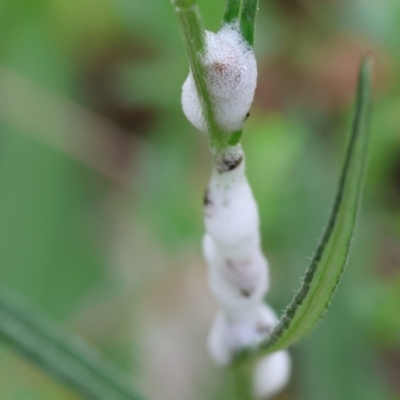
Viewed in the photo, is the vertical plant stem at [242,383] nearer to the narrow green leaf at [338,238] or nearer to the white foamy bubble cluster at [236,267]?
the white foamy bubble cluster at [236,267]

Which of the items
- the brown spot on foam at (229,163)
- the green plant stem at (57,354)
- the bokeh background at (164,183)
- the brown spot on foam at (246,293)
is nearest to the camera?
the brown spot on foam at (229,163)

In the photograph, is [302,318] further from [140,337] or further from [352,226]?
[140,337]

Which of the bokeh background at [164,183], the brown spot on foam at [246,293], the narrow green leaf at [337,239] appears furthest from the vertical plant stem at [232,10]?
the bokeh background at [164,183]

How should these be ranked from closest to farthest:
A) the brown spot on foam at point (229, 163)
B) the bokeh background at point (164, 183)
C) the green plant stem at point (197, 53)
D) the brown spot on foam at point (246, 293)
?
the green plant stem at point (197, 53) → the brown spot on foam at point (229, 163) → the brown spot on foam at point (246, 293) → the bokeh background at point (164, 183)

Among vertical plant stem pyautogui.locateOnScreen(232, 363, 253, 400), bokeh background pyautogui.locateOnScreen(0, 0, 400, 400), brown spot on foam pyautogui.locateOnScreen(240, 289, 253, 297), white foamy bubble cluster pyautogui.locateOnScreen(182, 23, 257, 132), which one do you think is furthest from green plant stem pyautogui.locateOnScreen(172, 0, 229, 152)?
bokeh background pyautogui.locateOnScreen(0, 0, 400, 400)

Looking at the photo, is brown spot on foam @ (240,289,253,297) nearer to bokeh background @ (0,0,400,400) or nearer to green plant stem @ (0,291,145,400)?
green plant stem @ (0,291,145,400)
